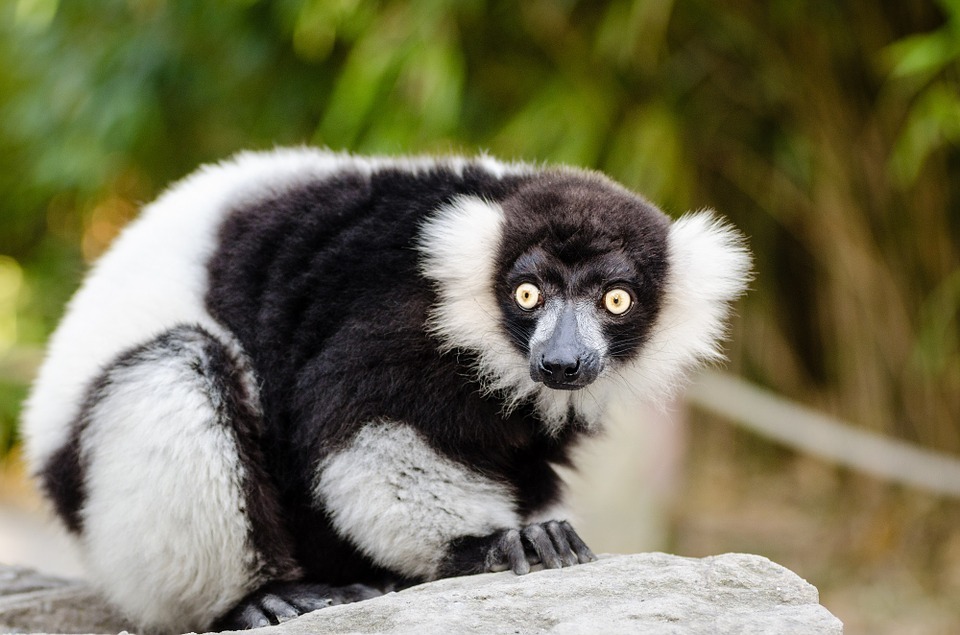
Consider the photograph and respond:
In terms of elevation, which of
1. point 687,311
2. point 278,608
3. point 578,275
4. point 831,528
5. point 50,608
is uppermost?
point 831,528

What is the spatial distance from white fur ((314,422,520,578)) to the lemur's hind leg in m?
0.25

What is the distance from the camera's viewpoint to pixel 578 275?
10.3 feet

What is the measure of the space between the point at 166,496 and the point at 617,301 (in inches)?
54.7

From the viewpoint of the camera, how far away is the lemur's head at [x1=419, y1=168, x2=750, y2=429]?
3150 mm

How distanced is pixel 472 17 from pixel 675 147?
4.86 ft

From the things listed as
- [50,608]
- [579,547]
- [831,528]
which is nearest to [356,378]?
[579,547]

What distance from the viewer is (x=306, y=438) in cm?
317

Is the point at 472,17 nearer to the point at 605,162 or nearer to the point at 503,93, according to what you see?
the point at 503,93

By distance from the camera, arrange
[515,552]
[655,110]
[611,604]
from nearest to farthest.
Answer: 1. [611,604]
2. [515,552]
3. [655,110]

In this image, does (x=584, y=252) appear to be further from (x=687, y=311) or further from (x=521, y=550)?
(x=521, y=550)

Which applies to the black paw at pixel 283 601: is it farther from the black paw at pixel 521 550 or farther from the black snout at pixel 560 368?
the black snout at pixel 560 368

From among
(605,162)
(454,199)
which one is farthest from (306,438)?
(605,162)

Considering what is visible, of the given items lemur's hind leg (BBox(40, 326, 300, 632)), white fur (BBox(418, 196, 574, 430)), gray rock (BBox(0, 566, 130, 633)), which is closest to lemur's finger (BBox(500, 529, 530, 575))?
white fur (BBox(418, 196, 574, 430))

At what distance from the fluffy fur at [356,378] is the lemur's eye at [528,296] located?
19 millimetres
